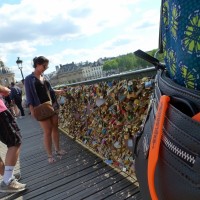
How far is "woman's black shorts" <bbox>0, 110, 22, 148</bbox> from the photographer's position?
12.9 feet

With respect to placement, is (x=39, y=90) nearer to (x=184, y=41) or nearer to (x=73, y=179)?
(x=73, y=179)

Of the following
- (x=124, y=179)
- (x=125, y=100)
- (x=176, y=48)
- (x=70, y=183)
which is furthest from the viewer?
(x=70, y=183)

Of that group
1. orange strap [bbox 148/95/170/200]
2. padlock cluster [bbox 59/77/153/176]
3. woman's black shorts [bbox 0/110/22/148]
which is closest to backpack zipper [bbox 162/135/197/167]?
orange strap [bbox 148/95/170/200]

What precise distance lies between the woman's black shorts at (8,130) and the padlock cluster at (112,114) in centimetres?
124

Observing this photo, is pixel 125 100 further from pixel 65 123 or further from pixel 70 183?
pixel 65 123

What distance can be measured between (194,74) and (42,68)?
4264mm

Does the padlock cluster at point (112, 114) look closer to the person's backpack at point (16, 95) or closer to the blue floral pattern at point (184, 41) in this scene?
the blue floral pattern at point (184, 41)

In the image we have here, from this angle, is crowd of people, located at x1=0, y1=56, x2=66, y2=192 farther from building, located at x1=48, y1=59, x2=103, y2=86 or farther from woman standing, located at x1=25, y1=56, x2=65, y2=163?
building, located at x1=48, y1=59, x2=103, y2=86

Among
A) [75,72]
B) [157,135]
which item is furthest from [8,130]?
[75,72]

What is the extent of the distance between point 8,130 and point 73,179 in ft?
3.72

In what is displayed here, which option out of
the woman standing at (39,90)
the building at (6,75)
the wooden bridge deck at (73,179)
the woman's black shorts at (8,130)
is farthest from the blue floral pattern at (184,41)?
the building at (6,75)

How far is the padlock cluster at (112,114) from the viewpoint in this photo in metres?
3.16

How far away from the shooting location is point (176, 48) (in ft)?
3.09

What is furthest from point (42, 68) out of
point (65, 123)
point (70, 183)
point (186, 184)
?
point (186, 184)
